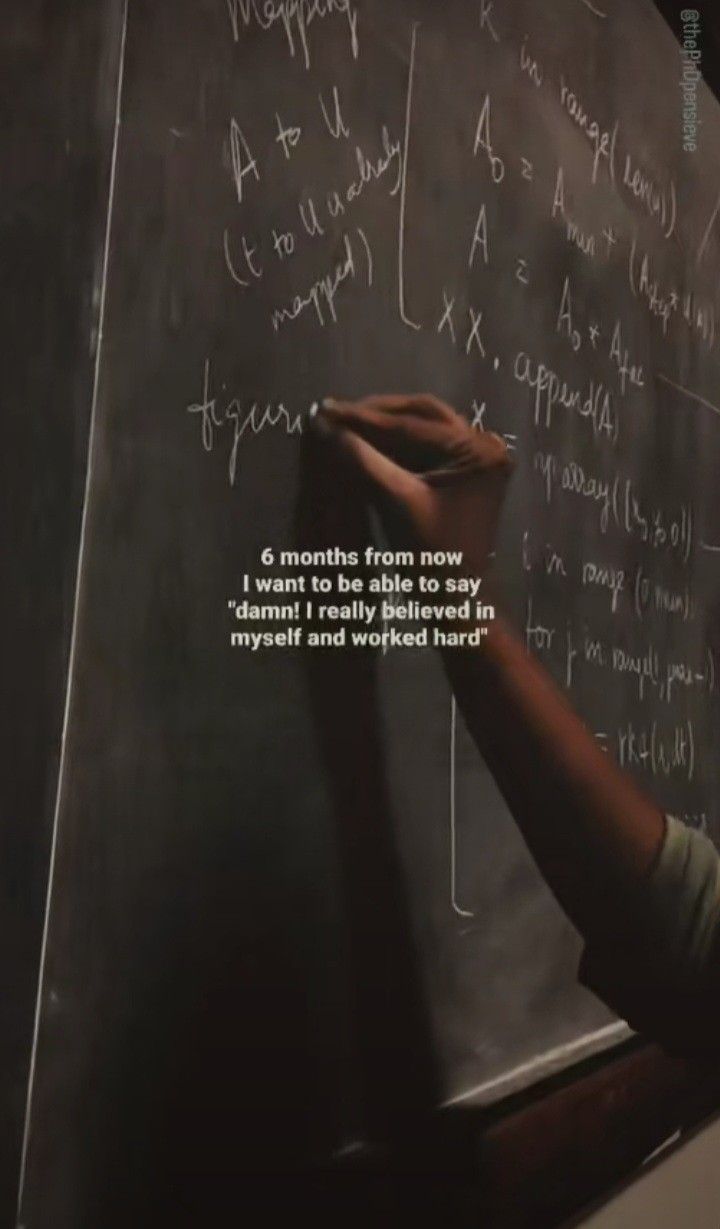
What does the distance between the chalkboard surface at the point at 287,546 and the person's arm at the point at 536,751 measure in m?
0.03

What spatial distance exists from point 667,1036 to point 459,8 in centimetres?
114

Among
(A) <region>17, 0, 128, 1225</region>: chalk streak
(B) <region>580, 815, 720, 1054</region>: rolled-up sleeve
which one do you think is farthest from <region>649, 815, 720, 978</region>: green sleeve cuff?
(A) <region>17, 0, 128, 1225</region>: chalk streak

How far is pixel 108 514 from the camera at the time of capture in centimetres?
74

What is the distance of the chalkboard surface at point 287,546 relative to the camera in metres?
0.75

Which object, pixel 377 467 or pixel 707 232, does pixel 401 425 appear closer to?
pixel 377 467

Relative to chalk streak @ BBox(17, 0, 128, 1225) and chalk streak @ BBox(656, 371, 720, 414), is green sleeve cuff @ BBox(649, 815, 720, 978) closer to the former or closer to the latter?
chalk streak @ BBox(656, 371, 720, 414)

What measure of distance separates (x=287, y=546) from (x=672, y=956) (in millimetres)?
860

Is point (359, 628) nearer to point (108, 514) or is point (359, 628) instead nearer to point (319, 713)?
point (319, 713)

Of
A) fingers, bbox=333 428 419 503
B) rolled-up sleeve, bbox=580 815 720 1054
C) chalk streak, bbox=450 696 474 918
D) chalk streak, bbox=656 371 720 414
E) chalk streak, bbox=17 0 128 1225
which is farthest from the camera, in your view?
chalk streak, bbox=656 371 720 414

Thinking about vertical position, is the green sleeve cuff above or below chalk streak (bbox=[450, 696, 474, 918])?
below

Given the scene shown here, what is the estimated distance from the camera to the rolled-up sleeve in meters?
1.40

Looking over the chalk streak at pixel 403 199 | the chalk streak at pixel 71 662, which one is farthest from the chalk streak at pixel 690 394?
the chalk streak at pixel 71 662

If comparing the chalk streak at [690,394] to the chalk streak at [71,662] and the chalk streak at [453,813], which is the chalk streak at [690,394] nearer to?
the chalk streak at [453,813]

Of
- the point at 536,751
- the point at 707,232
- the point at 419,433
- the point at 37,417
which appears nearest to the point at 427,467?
the point at 419,433
